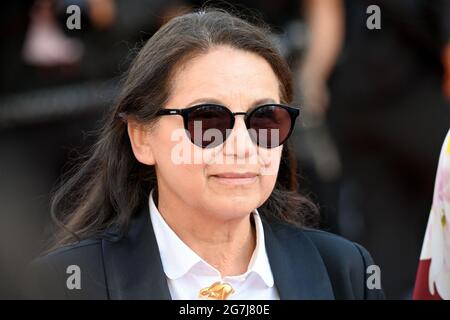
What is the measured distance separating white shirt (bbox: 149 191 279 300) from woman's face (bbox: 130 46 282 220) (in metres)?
0.12

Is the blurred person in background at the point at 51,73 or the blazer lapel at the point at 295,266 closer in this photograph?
the blazer lapel at the point at 295,266

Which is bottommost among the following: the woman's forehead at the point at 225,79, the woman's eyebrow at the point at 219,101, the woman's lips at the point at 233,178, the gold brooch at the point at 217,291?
the gold brooch at the point at 217,291

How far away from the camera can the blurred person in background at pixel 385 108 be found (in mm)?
5695

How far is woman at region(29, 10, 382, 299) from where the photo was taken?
2.87 metres

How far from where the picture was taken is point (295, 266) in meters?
3.05

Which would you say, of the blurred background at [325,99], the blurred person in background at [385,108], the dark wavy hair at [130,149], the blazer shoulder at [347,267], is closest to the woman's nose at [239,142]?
the dark wavy hair at [130,149]

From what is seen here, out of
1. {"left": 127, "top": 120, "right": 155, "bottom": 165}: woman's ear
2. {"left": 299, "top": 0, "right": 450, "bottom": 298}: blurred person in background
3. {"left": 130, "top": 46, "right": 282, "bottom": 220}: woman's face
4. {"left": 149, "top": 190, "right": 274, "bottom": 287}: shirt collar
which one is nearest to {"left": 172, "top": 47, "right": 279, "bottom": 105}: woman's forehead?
{"left": 130, "top": 46, "right": 282, "bottom": 220}: woman's face

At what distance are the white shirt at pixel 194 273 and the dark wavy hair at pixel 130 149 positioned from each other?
0.16m

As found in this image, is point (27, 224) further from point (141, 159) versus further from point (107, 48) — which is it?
point (141, 159)

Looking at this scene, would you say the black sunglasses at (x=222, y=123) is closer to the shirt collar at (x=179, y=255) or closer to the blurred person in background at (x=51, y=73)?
the shirt collar at (x=179, y=255)

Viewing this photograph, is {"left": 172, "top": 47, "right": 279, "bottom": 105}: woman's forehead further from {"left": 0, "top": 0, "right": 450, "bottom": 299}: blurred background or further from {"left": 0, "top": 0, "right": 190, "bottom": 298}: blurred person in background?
{"left": 0, "top": 0, "right": 190, "bottom": 298}: blurred person in background
